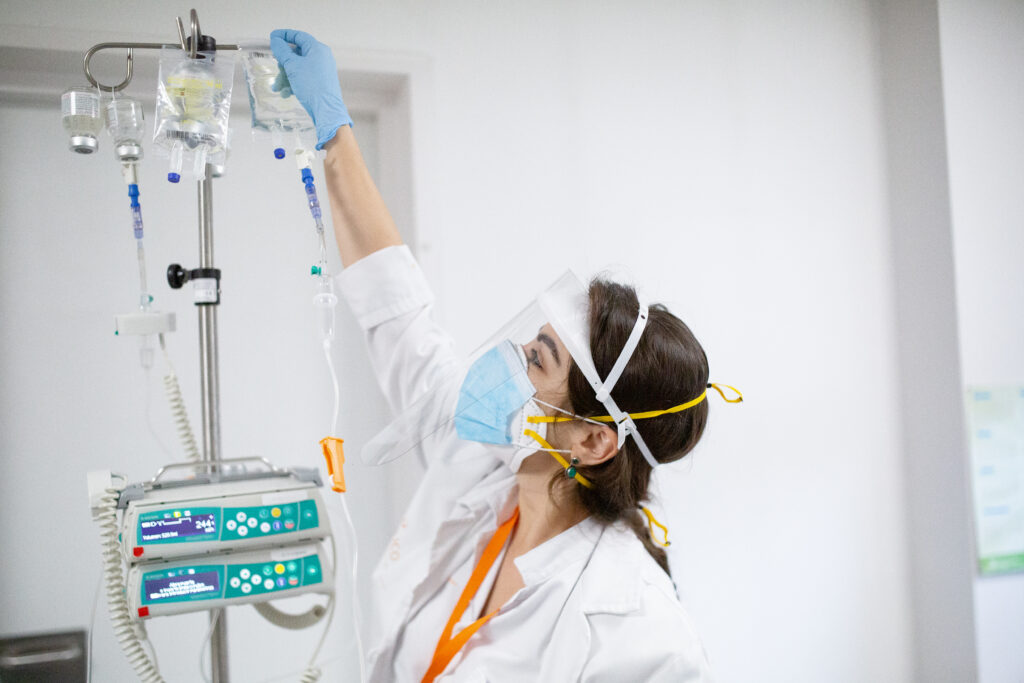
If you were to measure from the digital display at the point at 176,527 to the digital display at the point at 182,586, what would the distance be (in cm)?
6

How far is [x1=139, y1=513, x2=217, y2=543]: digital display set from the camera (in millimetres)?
1042

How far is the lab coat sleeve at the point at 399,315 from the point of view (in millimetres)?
1374

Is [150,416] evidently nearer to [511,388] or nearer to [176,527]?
[176,527]

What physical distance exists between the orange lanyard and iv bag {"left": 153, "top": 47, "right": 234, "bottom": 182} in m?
0.79

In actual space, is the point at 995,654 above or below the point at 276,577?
below

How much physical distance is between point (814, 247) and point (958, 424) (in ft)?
2.01

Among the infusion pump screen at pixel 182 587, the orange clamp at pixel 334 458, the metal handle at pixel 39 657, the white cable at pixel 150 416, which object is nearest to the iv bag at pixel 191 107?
the orange clamp at pixel 334 458

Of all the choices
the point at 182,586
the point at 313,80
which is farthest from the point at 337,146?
the point at 182,586

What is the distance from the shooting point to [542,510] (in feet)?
4.40

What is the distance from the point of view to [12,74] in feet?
5.33

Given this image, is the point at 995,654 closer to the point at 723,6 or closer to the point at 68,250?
the point at 723,6

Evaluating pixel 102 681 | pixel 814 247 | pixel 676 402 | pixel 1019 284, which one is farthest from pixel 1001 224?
pixel 102 681

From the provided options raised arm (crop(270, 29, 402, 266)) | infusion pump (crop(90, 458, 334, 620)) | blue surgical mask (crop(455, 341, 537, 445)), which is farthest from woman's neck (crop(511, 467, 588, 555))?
raised arm (crop(270, 29, 402, 266))

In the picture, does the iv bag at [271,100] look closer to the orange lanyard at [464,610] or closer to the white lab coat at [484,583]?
the white lab coat at [484,583]
